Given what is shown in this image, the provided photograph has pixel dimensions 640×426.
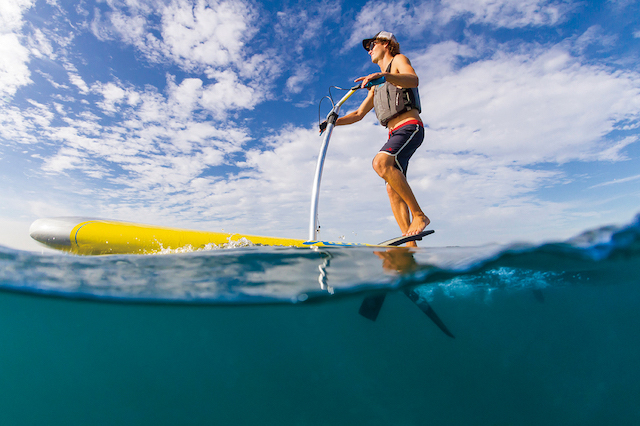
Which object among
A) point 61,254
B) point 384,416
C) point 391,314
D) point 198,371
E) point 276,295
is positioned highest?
point 61,254

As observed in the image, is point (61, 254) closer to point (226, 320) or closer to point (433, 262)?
point (226, 320)

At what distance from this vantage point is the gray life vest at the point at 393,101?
3.65m

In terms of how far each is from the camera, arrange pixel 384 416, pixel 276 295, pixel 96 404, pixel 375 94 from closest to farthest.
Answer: pixel 276 295
pixel 375 94
pixel 384 416
pixel 96 404

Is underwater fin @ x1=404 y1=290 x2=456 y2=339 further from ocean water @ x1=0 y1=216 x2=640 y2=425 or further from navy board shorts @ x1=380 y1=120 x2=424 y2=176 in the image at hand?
navy board shorts @ x1=380 y1=120 x2=424 y2=176

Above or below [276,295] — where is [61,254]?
above

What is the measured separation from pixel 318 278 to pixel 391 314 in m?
2.43

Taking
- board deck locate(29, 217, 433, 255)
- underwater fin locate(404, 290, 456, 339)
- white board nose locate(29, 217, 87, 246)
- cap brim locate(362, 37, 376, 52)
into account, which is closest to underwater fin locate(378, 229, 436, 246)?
board deck locate(29, 217, 433, 255)

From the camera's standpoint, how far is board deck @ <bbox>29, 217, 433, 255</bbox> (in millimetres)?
3859

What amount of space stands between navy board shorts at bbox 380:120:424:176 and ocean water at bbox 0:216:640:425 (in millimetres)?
1239

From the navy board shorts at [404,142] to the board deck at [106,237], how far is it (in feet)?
3.67

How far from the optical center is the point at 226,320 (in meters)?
4.68

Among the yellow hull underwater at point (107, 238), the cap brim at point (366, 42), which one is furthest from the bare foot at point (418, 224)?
the cap brim at point (366, 42)

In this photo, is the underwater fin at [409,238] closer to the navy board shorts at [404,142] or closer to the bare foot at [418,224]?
the bare foot at [418,224]

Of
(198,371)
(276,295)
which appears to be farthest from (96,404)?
(276,295)
